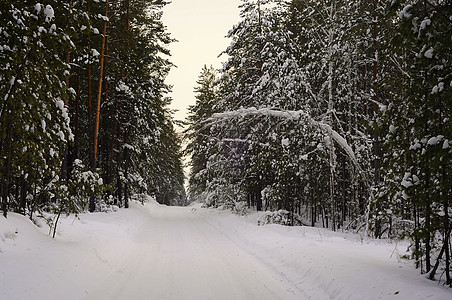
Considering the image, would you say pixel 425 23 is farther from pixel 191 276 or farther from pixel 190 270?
pixel 190 270

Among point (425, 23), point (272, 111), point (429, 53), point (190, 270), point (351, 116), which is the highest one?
point (351, 116)

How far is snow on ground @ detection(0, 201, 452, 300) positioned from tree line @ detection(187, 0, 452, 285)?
3.14 feet

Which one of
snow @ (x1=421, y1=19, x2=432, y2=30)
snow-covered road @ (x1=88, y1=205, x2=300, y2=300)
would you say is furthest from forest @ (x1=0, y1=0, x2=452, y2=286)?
snow-covered road @ (x1=88, y1=205, x2=300, y2=300)

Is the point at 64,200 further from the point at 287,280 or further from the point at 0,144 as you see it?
the point at 287,280

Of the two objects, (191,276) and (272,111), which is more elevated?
(272,111)

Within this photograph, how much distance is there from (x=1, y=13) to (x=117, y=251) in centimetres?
669

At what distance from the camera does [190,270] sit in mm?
8109

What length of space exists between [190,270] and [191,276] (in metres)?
0.58

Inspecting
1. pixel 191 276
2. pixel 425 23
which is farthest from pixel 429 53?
pixel 191 276

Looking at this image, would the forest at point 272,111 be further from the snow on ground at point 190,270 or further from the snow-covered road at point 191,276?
the snow-covered road at point 191,276

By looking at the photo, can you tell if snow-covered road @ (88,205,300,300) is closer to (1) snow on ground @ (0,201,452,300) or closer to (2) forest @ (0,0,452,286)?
(1) snow on ground @ (0,201,452,300)

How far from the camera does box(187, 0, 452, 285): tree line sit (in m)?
5.30

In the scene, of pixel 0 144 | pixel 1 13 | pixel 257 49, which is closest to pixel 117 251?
pixel 0 144

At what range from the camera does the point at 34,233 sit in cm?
784
